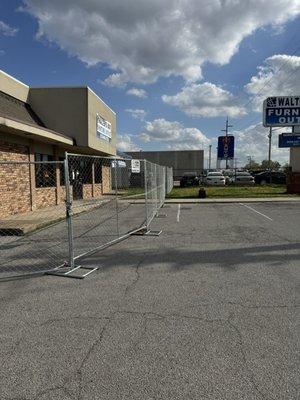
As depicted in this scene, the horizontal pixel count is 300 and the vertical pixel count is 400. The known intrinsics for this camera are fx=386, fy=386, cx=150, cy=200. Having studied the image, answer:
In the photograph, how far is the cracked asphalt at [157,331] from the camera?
3.23m

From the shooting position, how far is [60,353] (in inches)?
150

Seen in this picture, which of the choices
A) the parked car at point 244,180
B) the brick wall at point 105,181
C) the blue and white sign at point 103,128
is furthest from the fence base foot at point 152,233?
the parked car at point 244,180

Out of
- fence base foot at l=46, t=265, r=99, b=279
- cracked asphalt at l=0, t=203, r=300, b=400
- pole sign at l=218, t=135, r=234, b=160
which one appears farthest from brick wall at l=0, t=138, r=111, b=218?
pole sign at l=218, t=135, r=234, b=160

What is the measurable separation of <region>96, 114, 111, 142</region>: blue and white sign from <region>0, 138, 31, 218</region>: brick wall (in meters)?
6.59

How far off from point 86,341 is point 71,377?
0.71 metres

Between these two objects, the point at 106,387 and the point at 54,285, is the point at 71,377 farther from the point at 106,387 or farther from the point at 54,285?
the point at 54,285

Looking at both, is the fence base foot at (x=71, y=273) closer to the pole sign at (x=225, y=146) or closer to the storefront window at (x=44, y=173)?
the storefront window at (x=44, y=173)

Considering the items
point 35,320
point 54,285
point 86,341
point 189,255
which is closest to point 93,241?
point 189,255

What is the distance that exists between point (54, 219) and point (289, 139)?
26.4 metres

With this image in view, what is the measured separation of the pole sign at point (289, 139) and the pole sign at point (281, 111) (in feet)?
5.07

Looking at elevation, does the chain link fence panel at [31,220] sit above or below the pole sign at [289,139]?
below

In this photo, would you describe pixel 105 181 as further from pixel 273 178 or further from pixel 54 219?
pixel 273 178

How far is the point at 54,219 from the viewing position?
13.6m

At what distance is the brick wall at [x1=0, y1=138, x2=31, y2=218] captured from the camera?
1365 cm
